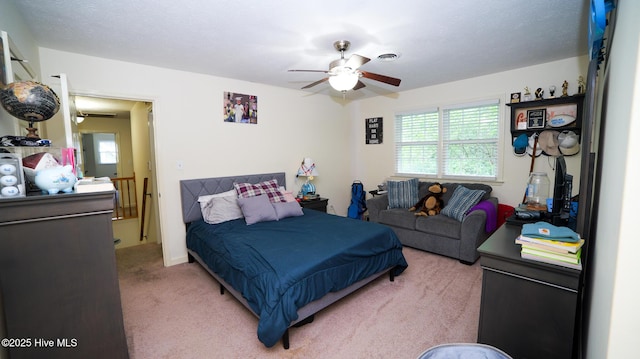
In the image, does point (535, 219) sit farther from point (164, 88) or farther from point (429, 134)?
point (164, 88)

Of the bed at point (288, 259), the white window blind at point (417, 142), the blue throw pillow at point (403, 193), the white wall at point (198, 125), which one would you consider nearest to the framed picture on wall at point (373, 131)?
the white window blind at point (417, 142)

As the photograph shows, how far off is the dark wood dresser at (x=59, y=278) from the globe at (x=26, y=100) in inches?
22.6

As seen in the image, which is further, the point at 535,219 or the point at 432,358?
the point at 535,219

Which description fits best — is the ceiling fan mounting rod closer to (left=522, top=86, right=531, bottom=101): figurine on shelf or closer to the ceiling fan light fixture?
the ceiling fan light fixture

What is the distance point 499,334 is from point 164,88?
156 inches

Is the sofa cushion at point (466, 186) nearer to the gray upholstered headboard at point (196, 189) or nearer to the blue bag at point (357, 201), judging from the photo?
the blue bag at point (357, 201)

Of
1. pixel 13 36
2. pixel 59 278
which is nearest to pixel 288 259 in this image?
pixel 59 278

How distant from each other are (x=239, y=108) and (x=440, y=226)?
10.6 ft

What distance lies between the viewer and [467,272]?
3.13 meters

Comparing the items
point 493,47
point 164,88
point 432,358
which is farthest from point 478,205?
point 164,88

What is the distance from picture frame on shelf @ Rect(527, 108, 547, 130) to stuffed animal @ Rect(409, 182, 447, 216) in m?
1.35

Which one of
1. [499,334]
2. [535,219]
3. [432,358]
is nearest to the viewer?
[432,358]

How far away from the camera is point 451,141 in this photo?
4.32 meters

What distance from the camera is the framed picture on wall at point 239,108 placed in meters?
3.82
